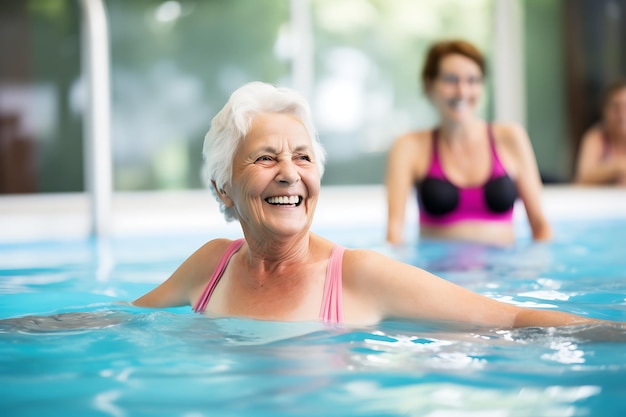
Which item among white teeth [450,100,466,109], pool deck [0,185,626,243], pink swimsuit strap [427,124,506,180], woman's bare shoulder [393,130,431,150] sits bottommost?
pool deck [0,185,626,243]

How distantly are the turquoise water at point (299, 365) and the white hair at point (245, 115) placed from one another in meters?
0.51

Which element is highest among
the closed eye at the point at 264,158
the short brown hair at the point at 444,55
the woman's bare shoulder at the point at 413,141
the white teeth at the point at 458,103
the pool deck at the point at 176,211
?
the short brown hair at the point at 444,55

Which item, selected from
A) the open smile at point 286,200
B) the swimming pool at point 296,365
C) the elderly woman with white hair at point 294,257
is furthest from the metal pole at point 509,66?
the open smile at point 286,200

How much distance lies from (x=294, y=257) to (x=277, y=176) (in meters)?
0.30

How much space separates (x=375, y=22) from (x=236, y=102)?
800cm

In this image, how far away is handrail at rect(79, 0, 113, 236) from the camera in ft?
18.3

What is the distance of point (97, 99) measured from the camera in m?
5.65

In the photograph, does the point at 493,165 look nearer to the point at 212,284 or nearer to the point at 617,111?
the point at 212,284

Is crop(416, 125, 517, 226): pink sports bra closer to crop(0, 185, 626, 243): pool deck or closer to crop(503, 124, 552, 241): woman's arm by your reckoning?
crop(503, 124, 552, 241): woman's arm

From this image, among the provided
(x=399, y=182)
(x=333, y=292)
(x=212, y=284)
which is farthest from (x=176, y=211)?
(x=333, y=292)

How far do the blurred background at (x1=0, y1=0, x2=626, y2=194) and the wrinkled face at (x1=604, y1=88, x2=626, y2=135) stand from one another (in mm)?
2694

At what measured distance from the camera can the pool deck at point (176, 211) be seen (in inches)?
247

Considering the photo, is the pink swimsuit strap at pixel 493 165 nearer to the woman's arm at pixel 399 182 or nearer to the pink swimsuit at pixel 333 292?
the woman's arm at pixel 399 182

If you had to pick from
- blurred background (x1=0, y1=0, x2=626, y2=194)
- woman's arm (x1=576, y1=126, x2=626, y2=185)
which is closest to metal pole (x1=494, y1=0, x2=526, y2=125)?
blurred background (x1=0, y1=0, x2=626, y2=194)
